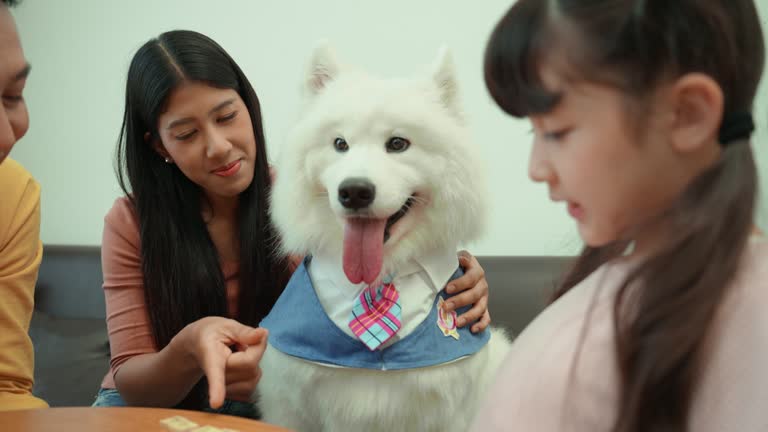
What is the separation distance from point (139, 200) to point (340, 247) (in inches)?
23.8

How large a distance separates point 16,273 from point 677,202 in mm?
1293

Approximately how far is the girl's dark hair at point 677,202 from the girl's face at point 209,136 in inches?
37.8

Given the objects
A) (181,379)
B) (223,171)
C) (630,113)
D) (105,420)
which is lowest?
(181,379)

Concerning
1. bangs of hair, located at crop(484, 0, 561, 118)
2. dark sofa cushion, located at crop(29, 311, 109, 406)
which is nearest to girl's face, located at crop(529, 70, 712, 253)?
bangs of hair, located at crop(484, 0, 561, 118)

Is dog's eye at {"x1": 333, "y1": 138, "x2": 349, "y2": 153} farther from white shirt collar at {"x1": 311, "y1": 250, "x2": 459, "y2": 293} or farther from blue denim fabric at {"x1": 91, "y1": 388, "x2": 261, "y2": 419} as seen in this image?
blue denim fabric at {"x1": 91, "y1": 388, "x2": 261, "y2": 419}

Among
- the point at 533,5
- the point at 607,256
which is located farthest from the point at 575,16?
the point at 607,256

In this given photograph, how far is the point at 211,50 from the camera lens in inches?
55.7

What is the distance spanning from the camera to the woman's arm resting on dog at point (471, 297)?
3.82ft

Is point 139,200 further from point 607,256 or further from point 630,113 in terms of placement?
point 630,113

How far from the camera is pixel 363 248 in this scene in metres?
1.10

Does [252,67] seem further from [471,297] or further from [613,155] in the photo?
[613,155]

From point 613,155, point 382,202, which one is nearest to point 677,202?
point 613,155

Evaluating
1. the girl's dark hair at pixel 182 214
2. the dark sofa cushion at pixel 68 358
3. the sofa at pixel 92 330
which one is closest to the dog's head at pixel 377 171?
the girl's dark hair at pixel 182 214

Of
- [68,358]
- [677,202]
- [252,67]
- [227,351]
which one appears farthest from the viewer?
[252,67]
